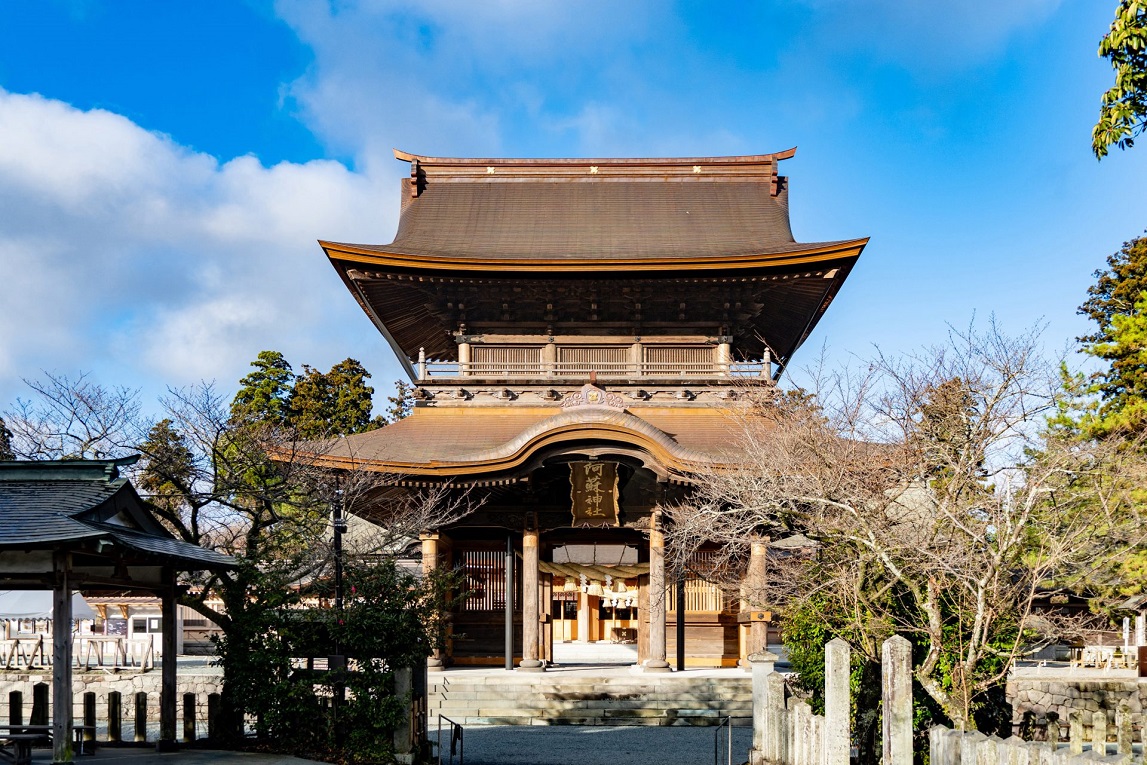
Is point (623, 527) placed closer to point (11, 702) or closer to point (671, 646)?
point (671, 646)

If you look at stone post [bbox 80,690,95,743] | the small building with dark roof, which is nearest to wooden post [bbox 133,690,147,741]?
stone post [bbox 80,690,95,743]

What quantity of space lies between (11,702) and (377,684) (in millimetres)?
5961

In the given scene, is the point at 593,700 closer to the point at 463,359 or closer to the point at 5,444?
the point at 463,359

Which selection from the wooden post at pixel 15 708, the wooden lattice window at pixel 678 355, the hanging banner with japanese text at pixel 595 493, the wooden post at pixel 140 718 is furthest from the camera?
the wooden lattice window at pixel 678 355

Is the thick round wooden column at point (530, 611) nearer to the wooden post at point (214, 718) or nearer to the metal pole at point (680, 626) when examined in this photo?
the metal pole at point (680, 626)

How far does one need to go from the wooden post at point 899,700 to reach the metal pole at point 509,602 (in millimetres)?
11638

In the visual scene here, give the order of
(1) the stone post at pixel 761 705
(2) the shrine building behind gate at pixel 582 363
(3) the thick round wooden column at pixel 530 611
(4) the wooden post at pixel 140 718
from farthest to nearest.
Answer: (3) the thick round wooden column at pixel 530 611, (2) the shrine building behind gate at pixel 582 363, (4) the wooden post at pixel 140 718, (1) the stone post at pixel 761 705

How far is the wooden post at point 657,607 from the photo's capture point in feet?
61.5

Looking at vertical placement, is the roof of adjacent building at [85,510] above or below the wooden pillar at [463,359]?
below

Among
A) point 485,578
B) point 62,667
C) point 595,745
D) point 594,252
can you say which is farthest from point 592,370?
point 62,667

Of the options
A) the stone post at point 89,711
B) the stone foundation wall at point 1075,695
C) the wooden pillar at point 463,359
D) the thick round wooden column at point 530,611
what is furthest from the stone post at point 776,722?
the wooden pillar at point 463,359

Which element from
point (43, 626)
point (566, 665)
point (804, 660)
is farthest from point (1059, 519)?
point (43, 626)

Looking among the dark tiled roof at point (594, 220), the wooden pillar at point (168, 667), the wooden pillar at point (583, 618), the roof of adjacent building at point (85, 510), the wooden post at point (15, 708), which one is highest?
the dark tiled roof at point (594, 220)

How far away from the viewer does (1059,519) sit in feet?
36.3
